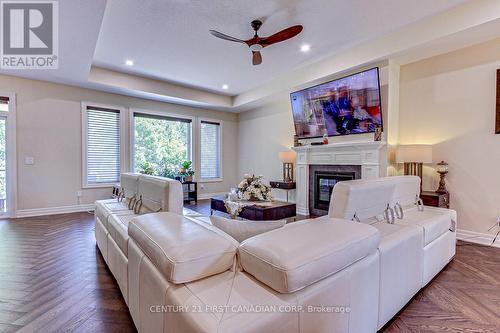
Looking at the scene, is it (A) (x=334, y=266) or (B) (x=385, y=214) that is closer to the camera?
(A) (x=334, y=266)

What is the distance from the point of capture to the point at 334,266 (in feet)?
3.36

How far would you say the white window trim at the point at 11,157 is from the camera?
4.45 m

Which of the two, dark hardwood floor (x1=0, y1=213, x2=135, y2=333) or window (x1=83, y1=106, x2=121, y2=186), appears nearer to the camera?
dark hardwood floor (x1=0, y1=213, x2=135, y2=333)

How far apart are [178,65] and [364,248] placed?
15.0 feet

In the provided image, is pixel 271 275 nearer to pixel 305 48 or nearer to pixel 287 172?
pixel 305 48

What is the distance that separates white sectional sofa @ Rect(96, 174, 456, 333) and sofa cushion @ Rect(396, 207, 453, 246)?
0.32 m

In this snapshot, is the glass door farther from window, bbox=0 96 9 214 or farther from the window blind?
the window blind

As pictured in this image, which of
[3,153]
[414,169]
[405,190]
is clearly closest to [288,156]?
[414,169]

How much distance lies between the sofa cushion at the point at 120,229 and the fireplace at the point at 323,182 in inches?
137

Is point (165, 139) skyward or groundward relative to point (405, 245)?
skyward

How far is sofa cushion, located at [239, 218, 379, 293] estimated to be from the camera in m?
0.89

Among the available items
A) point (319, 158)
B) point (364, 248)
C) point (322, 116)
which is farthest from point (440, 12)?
point (364, 248)

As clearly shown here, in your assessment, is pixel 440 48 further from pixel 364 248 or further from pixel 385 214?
pixel 364 248

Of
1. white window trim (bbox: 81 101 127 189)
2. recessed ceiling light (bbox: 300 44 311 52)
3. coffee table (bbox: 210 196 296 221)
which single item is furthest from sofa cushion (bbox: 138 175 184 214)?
white window trim (bbox: 81 101 127 189)
